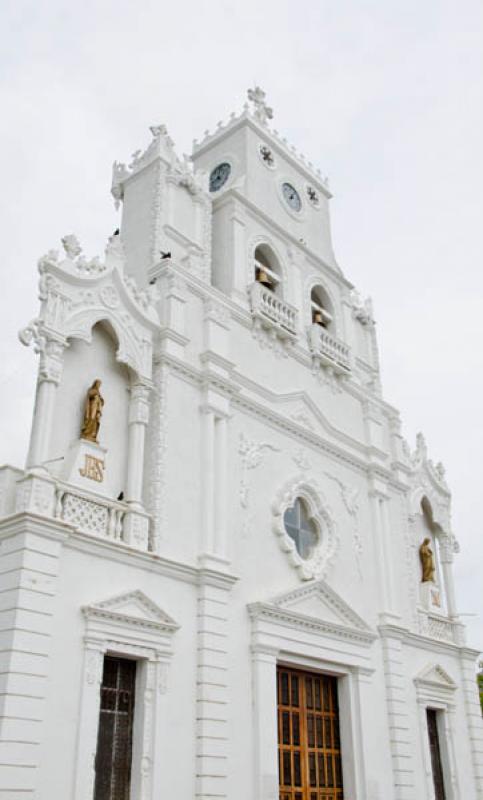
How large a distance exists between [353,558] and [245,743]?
563cm

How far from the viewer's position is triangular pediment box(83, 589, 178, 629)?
38.7ft

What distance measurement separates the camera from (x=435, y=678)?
1927 centimetres

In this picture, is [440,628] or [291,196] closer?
[440,628]

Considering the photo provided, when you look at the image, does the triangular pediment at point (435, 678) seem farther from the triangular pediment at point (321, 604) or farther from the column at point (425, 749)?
the triangular pediment at point (321, 604)

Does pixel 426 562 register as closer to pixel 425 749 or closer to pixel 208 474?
pixel 425 749

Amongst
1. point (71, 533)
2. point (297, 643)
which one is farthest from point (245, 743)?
point (71, 533)

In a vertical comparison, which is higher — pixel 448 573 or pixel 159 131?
pixel 159 131

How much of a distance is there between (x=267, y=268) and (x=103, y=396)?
6997 mm

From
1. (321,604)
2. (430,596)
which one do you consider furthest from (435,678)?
(321,604)

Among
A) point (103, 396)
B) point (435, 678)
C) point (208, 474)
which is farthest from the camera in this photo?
point (435, 678)

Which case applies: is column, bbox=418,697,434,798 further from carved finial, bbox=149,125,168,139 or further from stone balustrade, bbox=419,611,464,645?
carved finial, bbox=149,125,168,139

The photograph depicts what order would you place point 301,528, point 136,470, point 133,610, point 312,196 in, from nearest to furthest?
point 133,610, point 136,470, point 301,528, point 312,196

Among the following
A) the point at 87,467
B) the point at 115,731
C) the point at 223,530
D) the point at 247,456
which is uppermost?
the point at 247,456

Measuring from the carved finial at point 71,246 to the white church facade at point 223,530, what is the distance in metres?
0.25
